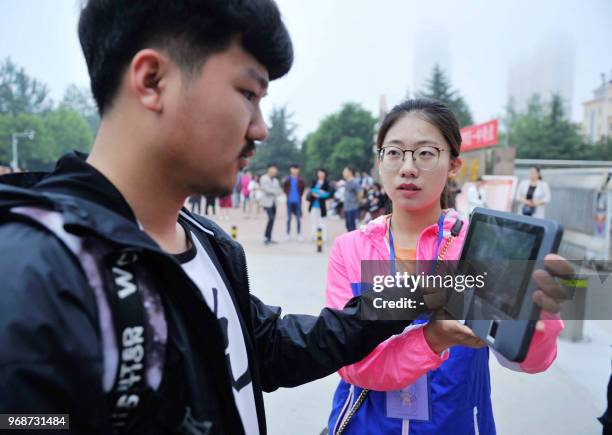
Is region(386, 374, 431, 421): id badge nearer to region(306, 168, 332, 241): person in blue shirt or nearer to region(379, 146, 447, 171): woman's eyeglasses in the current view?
region(379, 146, 447, 171): woman's eyeglasses

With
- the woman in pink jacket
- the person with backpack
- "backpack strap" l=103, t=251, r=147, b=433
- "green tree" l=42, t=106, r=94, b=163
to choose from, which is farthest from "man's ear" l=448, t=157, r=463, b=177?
"green tree" l=42, t=106, r=94, b=163

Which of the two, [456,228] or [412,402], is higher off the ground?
[456,228]

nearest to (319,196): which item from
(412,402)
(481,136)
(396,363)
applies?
(481,136)

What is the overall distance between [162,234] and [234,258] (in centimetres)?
29

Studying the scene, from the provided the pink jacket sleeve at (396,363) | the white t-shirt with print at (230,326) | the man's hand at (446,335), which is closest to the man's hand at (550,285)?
the man's hand at (446,335)

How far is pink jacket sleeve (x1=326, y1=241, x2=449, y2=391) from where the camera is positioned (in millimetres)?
1396

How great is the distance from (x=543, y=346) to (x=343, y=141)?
180 ft

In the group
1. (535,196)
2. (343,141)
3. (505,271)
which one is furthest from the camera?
(343,141)

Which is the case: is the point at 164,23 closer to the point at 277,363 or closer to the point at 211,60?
the point at 211,60

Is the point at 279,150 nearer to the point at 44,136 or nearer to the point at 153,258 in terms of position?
the point at 44,136

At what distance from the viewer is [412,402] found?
5.21ft

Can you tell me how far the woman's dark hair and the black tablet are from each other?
0.65 metres

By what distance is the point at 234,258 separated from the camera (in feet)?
4.72

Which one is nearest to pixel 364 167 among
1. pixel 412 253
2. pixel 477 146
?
pixel 477 146
